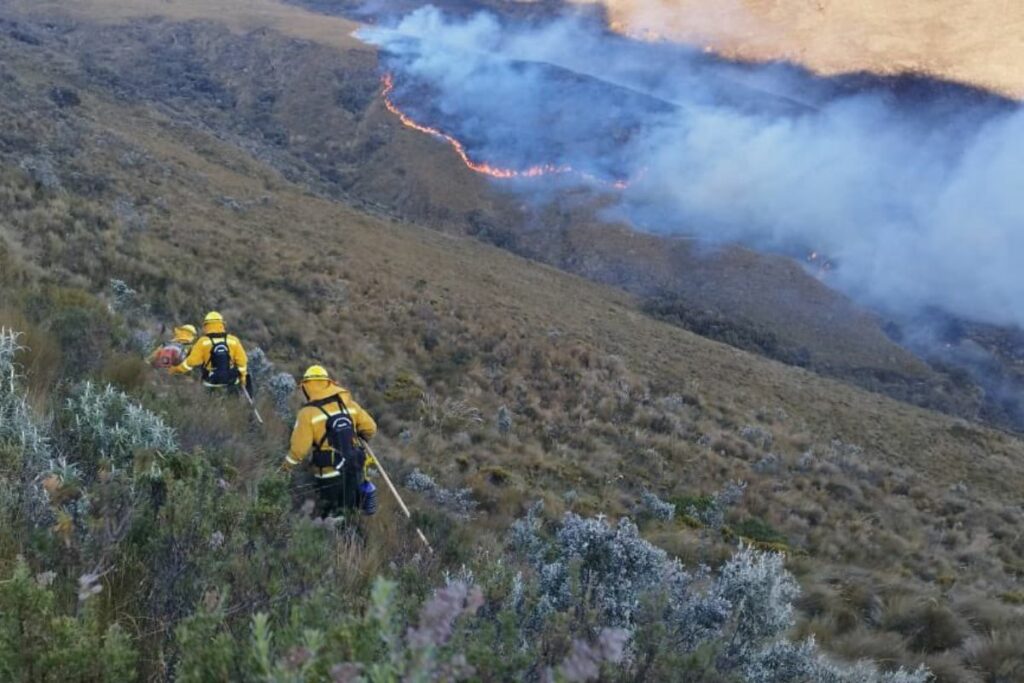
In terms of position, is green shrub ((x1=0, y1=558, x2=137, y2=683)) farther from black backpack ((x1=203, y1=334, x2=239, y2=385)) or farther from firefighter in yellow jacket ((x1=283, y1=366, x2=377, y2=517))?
black backpack ((x1=203, y1=334, x2=239, y2=385))

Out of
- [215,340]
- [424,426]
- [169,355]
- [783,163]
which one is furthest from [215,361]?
[783,163]

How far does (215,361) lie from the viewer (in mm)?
8070

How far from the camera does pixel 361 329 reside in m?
17.0

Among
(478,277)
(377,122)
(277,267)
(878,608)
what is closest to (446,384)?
(277,267)

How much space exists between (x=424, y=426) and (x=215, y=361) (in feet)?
16.1

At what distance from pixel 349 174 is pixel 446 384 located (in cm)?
3646

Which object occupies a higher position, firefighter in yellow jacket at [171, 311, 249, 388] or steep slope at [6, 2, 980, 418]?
firefighter in yellow jacket at [171, 311, 249, 388]

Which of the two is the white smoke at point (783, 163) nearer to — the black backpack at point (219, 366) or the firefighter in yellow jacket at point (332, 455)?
the black backpack at point (219, 366)

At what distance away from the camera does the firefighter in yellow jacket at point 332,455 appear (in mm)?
5902

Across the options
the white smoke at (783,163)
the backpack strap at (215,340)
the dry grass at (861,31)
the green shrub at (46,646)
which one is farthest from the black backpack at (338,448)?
the dry grass at (861,31)

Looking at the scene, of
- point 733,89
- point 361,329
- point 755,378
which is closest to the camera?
point 361,329

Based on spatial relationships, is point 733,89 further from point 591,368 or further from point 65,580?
point 65,580

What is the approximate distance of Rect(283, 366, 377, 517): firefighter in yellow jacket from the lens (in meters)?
5.90

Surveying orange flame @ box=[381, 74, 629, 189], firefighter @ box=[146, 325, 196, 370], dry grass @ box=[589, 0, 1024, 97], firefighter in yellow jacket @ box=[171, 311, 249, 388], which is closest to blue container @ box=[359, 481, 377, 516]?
firefighter in yellow jacket @ box=[171, 311, 249, 388]
